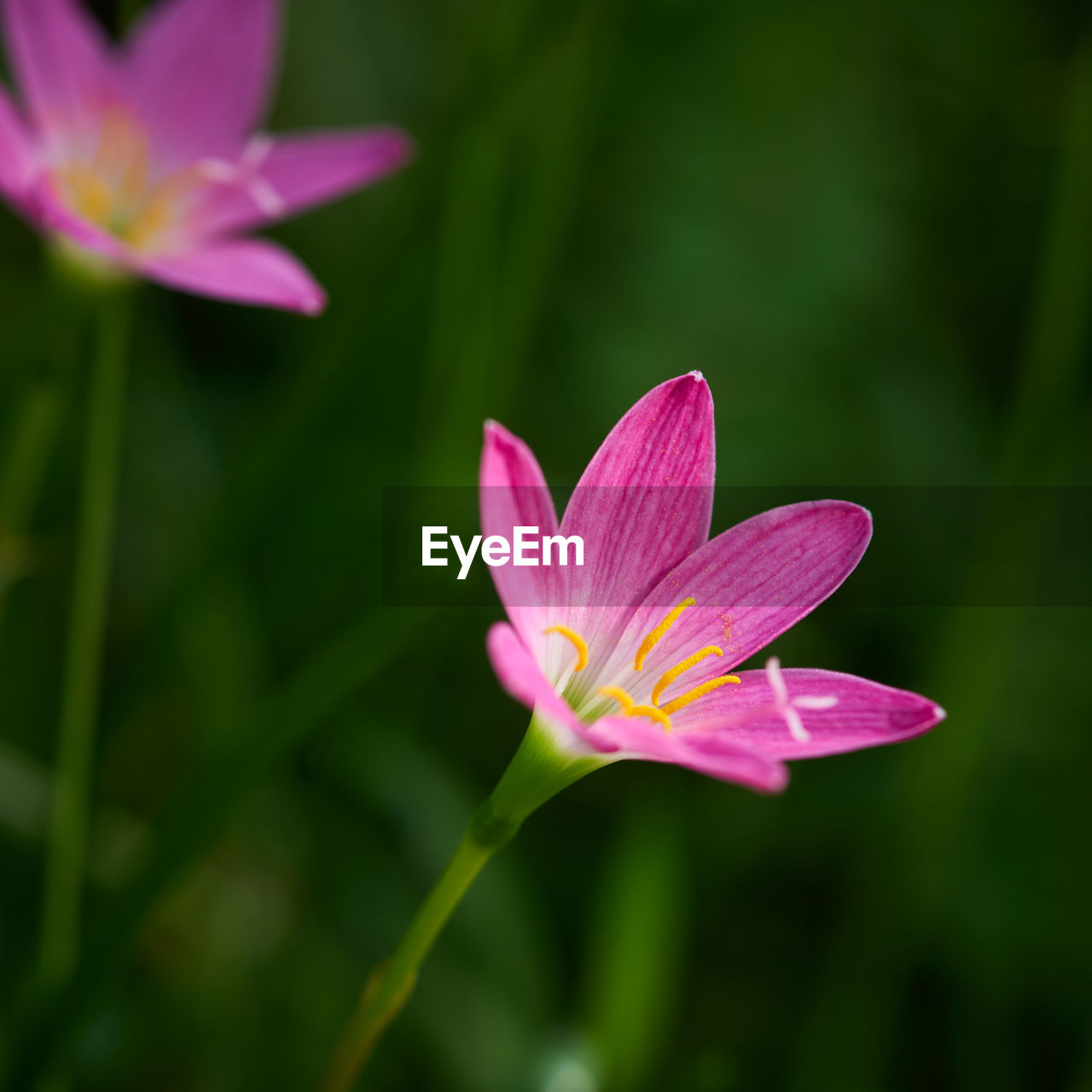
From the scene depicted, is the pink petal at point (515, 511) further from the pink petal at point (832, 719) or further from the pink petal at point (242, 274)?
the pink petal at point (242, 274)

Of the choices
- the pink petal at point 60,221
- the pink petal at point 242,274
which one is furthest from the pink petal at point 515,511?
the pink petal at point 60,221

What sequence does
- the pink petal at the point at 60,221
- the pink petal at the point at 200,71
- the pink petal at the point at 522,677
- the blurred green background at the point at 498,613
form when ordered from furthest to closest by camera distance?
1. the pink petal at the point at 200,71
2. the blurred green background at the point at 498,613
3. the pink petal at the point at 60,221
4. the pink petal at the point at 522,677

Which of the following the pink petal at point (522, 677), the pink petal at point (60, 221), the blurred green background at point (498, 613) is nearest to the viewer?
the pink petal at point (522, 677)

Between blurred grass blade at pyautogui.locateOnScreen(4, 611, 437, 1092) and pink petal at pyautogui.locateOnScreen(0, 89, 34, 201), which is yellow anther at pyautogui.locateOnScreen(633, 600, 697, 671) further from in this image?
pink petal at pyautogui.locateOnScreen(0, 89, 34, 201)

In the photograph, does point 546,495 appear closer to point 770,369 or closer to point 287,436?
point 287,436

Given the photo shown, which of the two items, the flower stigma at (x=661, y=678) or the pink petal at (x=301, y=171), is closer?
the flower stigma at (x=661, y=678)

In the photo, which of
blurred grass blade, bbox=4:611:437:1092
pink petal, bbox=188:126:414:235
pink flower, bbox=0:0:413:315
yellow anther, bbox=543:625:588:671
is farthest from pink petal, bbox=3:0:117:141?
yellow anther, bbox=543:625:588:671

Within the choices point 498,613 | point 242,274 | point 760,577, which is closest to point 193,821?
point 760,577
